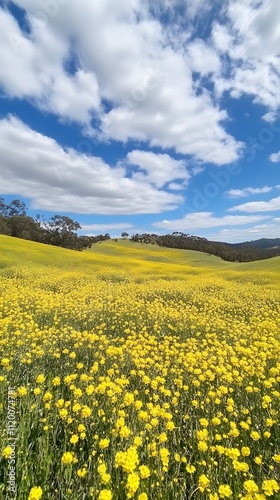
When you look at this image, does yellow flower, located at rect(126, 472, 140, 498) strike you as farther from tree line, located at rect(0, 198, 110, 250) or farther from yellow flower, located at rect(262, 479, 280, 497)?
tree line, located at rect(0, 198, 110, 250)

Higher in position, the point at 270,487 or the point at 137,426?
the point at 270,487

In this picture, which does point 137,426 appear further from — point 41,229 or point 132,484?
point 41,229

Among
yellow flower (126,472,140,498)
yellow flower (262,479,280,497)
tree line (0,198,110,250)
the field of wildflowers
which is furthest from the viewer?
tree line (0,198,110,250)

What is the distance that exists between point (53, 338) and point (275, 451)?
238 inches

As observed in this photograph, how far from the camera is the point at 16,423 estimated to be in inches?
146

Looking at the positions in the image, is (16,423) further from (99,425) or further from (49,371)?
(49,371)

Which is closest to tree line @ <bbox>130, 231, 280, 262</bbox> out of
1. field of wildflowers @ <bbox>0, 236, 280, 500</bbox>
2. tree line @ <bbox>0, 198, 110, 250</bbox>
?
tree line @ <bbox>0, 198, 110, 250</bbox>

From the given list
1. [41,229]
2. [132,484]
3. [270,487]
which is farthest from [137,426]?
[41,229]

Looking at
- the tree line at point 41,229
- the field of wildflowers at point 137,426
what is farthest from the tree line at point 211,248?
the field of wildflowers at point 137,426

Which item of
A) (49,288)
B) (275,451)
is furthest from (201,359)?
(49,288)

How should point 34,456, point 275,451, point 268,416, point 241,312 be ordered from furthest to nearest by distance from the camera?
point 241,312, point 268,416, point 275,451, point 34,456

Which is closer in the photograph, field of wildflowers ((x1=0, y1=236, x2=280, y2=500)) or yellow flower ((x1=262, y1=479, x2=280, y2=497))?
A: yellow flower ((x1=262, y1=479, x2=280, y2=497))

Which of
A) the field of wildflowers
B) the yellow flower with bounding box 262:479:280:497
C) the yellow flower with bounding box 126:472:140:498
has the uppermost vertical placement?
the yellow flower with bounding box 126:472:140:498

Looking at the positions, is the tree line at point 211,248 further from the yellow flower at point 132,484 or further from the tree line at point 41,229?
the yellow flower at point 132,484
